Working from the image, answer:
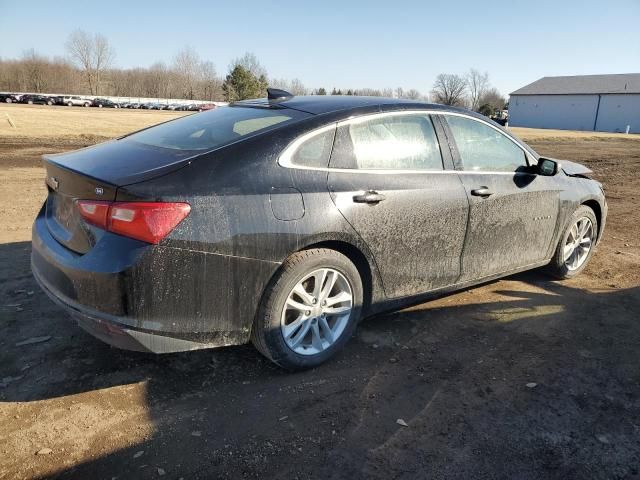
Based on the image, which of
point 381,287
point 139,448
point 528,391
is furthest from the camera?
point 381,287

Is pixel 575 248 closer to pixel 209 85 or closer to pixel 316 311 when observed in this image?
pixel 316 311

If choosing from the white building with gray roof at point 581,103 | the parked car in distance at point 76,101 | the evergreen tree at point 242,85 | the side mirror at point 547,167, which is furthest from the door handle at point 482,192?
the white building with gray roof at point 581,103

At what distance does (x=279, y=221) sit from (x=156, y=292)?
2.57ft

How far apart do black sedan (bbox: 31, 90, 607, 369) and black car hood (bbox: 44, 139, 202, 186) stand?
2 centimetres

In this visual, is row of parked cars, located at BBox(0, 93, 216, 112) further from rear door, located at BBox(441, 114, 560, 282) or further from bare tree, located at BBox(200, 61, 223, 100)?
rear door, located at BBox(441, 114, 560, 282)

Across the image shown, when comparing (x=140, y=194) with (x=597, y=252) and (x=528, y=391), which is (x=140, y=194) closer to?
(x=528, y=391)

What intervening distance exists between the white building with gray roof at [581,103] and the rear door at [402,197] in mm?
80113

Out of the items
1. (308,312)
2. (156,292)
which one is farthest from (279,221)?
(156,292)

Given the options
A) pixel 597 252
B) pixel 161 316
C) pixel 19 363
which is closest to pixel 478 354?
pixel 161 316

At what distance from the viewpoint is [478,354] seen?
3607 millimetres

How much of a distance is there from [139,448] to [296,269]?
1.27 m

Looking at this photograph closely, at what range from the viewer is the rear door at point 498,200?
3.97 m

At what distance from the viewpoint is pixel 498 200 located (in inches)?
161

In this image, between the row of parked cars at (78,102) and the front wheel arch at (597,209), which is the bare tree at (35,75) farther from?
the front wheel arch at (597,209)
